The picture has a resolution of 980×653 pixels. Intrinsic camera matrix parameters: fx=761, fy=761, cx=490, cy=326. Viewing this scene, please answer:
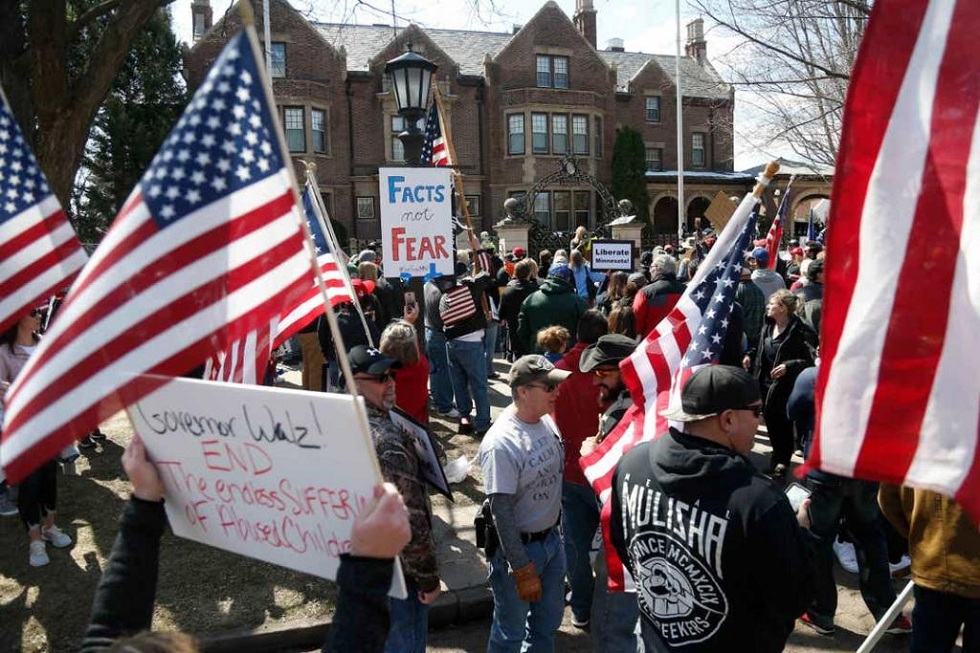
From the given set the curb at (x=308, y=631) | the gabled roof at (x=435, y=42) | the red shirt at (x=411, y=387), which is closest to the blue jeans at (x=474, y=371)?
the red shirt at (x=411, y=387)

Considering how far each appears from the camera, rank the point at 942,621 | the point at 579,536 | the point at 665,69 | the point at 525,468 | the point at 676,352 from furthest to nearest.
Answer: the point at 665,69, the point at 579,536, the point at 676,352, the point at 525,468, the point at 942,621

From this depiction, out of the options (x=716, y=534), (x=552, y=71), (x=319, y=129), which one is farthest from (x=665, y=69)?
(x=716, y=534)

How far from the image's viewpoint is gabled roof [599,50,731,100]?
3700cm

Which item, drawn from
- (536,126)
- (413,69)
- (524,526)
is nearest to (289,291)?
(524,526)

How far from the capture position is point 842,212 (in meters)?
2.00

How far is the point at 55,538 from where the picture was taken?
5.74 metres

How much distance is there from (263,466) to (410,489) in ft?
3.74

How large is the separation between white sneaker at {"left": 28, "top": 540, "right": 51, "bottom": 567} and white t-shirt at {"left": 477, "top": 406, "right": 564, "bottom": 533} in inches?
148

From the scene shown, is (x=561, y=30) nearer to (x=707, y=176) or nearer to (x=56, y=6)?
(x=707, y=176)

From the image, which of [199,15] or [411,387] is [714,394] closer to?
[411,387]

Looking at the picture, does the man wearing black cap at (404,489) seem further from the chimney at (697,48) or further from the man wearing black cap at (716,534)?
the chimney at (697,48)

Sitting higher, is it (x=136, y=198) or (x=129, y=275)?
(x=136, y=198)

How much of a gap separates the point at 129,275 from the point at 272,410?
0.55 meters

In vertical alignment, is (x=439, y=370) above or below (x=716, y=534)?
below
